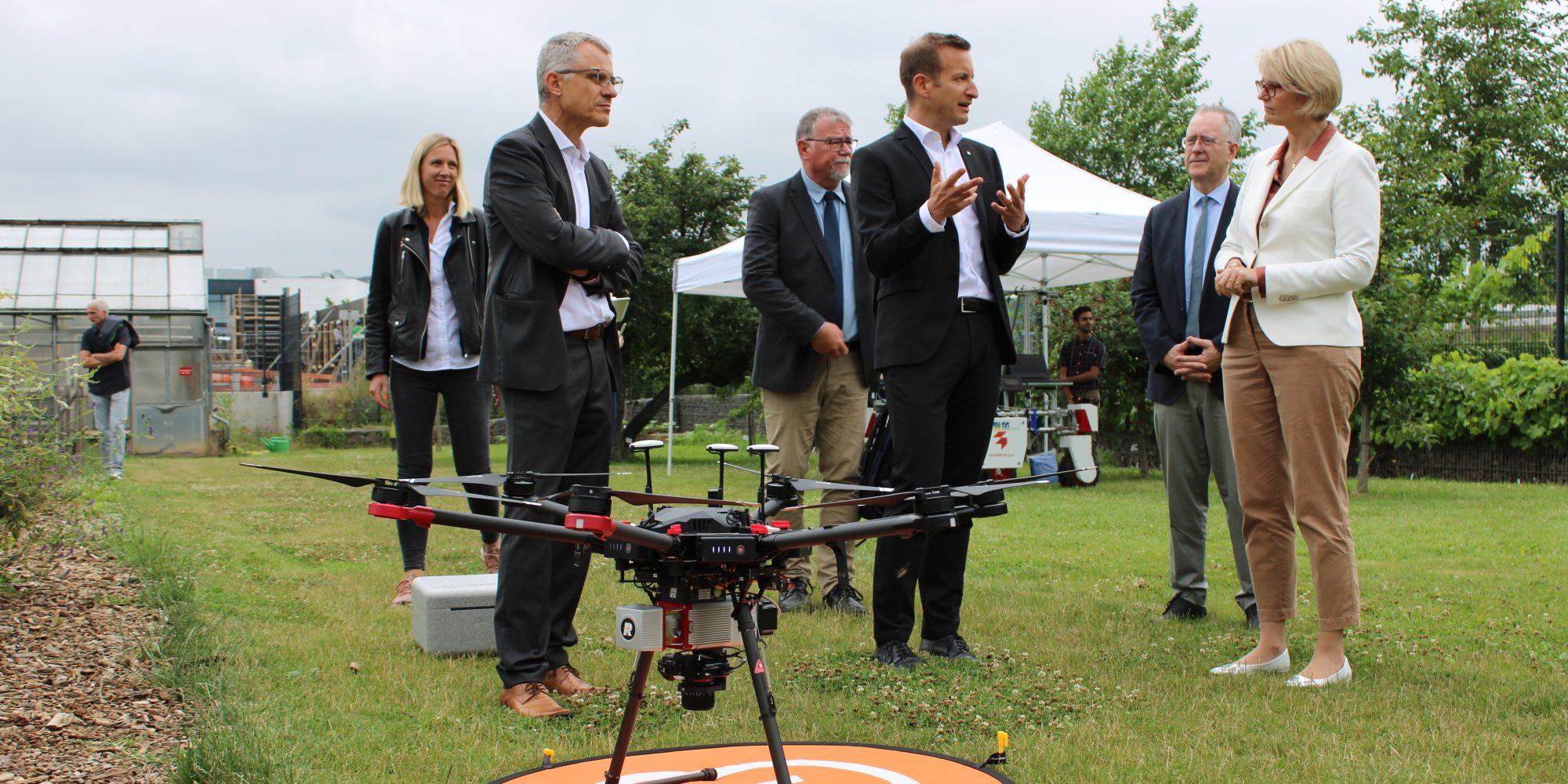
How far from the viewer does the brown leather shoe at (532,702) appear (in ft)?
11.8

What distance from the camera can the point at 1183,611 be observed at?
5.21 meters

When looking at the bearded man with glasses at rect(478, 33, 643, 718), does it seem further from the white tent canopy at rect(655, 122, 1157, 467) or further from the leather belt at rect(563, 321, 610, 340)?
the white tent canopy at rect(655, 122, 1157, 467)

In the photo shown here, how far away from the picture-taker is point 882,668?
13.6 feet

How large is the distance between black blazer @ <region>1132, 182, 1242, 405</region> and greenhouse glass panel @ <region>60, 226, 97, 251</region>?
2081 centimetres

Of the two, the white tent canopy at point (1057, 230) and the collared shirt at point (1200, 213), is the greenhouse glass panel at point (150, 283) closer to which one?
the white tent canopy at point (1057, 230)

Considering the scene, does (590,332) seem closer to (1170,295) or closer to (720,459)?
(720,459)

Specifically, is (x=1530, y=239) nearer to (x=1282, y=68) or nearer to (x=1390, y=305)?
(x=1390, y=305)

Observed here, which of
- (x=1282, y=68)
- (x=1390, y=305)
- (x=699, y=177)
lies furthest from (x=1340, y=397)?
(x=699, y=177)

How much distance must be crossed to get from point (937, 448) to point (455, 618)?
5.90 feet

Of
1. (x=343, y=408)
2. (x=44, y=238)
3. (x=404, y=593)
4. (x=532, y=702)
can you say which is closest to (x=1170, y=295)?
(x=532, y=702)

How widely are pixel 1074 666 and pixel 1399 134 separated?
2634 cm

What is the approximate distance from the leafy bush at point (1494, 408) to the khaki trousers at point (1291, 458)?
9.89 meters

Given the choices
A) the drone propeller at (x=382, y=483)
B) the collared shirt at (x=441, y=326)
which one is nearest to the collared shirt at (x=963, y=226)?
the collared shirt at (x=441, y=326)

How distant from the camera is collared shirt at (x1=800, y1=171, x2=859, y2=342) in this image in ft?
18.8
